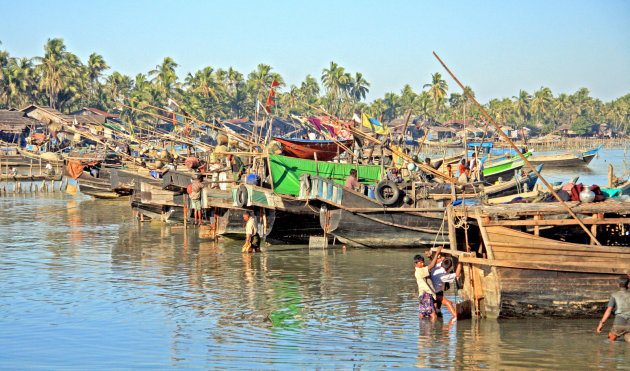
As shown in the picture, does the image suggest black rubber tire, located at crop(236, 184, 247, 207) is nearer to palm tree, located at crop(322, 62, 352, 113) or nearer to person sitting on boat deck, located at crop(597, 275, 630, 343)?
person sitting on boat deck, located at crop(597, 275, 630, 343)

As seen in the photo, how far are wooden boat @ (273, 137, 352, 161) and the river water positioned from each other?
150 inches

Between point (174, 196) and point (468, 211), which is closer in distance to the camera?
point (468, 211)

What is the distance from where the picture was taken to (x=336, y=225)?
19.4m

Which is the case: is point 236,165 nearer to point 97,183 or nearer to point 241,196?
point 241,196

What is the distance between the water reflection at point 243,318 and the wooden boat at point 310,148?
375 centimetres

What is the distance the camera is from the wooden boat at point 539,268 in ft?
35.8

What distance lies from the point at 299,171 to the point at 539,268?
35.2 ft

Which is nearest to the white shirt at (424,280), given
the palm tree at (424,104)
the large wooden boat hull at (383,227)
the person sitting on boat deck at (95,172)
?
the large wooden boat hull at (383,227)

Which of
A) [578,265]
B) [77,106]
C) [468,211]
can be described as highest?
[77,106]

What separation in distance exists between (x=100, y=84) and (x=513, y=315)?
8660cm

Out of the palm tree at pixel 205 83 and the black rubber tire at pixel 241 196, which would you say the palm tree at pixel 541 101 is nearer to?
the palm tree at pixel 205 83

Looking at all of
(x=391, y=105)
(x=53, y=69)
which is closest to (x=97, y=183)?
(x=53, y=69)

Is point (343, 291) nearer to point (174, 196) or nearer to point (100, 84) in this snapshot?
point (174, 196)

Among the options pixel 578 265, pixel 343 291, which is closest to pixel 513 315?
pixel 578 265
